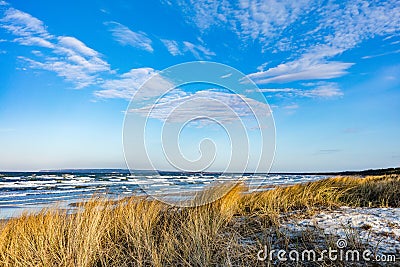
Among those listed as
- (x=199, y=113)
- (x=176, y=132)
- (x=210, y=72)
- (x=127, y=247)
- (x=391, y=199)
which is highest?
(x=210, y=72)

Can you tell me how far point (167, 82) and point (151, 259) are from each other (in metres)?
4.01

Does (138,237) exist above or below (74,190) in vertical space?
above

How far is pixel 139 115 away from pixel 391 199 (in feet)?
20.0

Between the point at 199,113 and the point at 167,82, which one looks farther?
the point at 199,113

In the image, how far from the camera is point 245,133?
802cm

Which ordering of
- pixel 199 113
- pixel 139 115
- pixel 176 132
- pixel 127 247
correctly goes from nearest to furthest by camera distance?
pixel 127 247 → pixel 139 115 → pixel 176 132 → pixel 199 113

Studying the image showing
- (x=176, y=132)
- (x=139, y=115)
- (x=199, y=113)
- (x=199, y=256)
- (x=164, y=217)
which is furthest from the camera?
(x=199, y=113)

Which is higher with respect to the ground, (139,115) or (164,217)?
(139,115)

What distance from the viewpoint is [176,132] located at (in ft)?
24.8

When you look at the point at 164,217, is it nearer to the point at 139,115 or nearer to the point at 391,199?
the point at 139,115

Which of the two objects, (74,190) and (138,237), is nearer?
(138,237)

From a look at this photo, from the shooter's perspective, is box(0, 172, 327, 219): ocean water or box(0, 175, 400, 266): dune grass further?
box(0, 172, 327, 219): ocean water

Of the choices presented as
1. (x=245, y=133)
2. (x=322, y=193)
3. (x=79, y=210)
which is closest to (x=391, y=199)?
(x=322, y=193)

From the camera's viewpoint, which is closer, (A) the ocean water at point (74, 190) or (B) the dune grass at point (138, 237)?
(B) the dune grass at point (138, 237)
